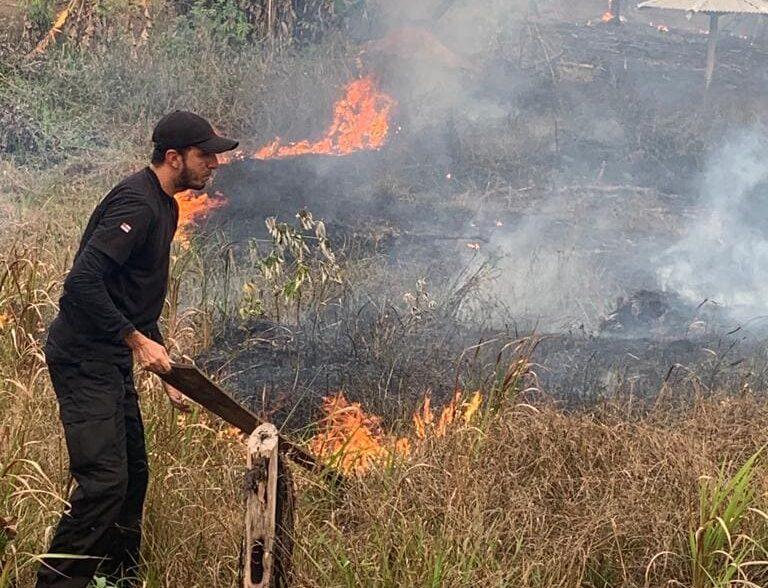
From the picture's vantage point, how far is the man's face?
3688 mm

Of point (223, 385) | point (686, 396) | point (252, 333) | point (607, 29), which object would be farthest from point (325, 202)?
point (607, 29)

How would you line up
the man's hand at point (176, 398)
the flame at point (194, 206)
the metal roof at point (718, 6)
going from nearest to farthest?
1. the man's hand at point (176, 398)
2. the flame at point (194, 206)
3. the metal roof at point (718, 6)

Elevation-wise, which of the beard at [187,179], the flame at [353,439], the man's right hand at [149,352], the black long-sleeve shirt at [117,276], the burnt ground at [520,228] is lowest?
the burnt ground at [520,228]

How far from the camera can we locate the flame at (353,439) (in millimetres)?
4590

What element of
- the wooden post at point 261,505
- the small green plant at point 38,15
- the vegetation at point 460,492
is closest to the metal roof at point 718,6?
the small green plant at point 38,15

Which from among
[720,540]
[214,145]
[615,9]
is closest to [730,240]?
[720,540]

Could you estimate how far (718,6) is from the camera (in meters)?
13.8

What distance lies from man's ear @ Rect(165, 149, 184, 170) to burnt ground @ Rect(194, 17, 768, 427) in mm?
1983

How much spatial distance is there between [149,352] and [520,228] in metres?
7.12

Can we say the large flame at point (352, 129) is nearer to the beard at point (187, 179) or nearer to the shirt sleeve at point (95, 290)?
the beard at point (187, 179)

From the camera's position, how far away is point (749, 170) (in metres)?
12.0

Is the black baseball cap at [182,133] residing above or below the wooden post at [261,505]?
above

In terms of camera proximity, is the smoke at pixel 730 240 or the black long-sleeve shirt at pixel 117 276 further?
the smoke at pixel 730 240

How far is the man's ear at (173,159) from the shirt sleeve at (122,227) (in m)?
0.23
